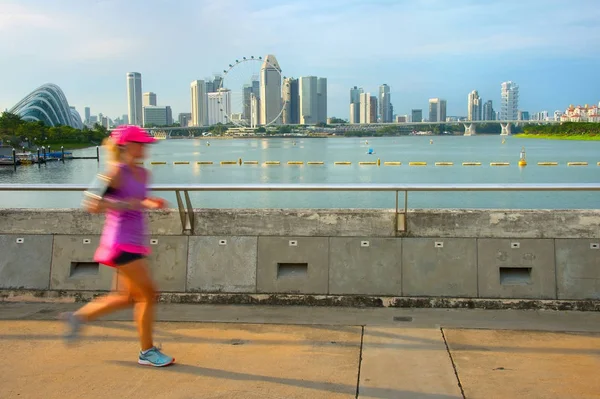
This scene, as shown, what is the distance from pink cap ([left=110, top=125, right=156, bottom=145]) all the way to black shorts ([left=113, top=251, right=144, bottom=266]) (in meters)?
0.80

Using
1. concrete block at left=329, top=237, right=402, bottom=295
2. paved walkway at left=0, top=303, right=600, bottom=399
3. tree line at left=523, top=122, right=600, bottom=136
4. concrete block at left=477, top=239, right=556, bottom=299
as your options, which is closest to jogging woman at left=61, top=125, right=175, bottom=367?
paved walkway at left=0, top=303, right=600, bottom=399

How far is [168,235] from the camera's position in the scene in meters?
7.19

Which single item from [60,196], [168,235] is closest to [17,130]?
[60,196]

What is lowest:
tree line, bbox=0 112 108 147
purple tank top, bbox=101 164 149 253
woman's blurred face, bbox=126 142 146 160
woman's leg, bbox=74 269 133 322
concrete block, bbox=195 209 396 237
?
woman's leg, bbox=74 269 133 322

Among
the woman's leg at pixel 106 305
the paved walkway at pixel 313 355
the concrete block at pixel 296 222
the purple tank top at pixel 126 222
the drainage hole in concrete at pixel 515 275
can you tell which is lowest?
the paved walkway at pixel 313 355

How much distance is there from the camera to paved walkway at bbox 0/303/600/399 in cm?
452

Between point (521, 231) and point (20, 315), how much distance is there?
518cm

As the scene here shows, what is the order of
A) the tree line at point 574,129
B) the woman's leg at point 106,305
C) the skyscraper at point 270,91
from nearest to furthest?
the woman's leg at point 106,305 → the tree line at point 574,129 → the skyscraper at point 270,91

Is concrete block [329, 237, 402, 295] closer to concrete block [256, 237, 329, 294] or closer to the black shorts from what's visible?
concrete block [256, 237, 329, 294]

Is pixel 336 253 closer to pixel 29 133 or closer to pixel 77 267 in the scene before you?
pixel 77 267

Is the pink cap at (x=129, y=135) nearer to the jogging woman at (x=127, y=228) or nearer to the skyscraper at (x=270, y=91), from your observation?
the jogging woman at (x=127, y=228)

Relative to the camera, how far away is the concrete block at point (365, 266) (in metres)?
6.74

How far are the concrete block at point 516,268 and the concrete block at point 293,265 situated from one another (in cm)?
164

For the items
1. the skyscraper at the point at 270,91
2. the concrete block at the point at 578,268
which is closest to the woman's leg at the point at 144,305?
the concrete block at the point at 578,268
